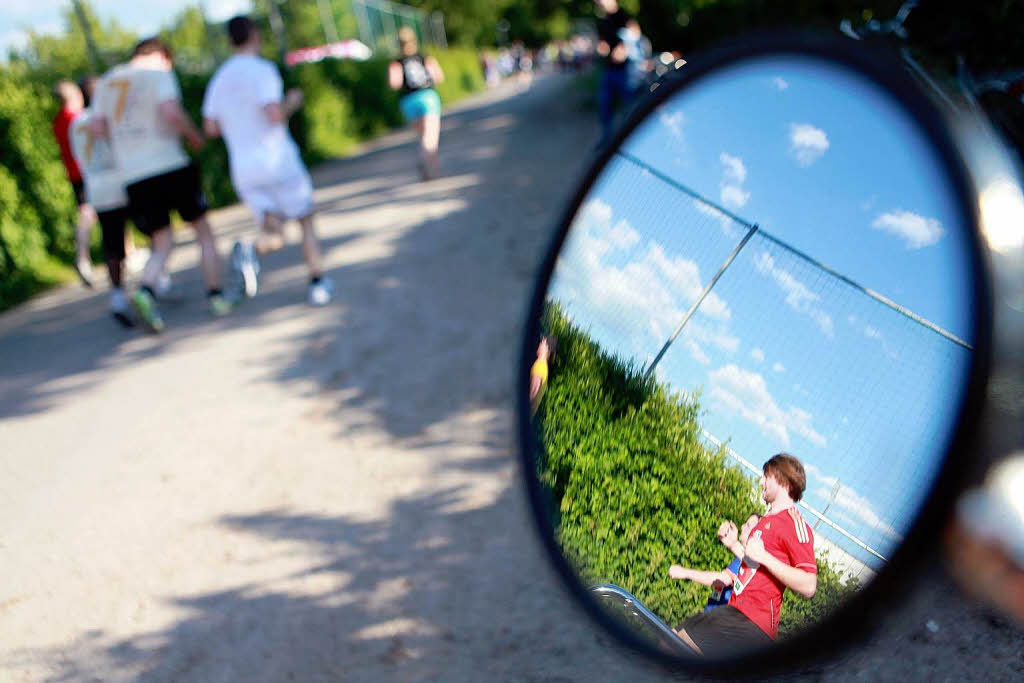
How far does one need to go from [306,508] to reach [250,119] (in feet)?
11.6

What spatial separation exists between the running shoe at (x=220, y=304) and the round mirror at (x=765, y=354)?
558 centimetres

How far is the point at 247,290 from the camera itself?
20.9ft

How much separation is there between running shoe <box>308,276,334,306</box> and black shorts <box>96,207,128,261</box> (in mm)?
1712

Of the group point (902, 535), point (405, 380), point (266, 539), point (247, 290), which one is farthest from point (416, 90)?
point (902, 535)

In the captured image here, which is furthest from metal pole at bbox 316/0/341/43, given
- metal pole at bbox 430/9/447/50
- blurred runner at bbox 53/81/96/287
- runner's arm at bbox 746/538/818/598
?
metal pole at bbox 430/9/447/50

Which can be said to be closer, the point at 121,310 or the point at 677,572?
the point at 677,572

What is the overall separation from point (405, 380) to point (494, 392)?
24.3 inches

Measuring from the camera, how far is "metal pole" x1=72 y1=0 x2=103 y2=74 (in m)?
11.7

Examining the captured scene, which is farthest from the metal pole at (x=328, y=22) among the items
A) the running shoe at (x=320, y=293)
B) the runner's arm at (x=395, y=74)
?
the running shoe at (x=320, y=293)

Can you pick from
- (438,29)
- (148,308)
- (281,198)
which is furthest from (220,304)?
(438,29)

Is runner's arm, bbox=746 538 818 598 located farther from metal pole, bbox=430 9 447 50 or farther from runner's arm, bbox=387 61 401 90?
metal pole, bbox=430 9 447 50

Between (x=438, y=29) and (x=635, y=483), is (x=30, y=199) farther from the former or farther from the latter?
(x=438, y=29)

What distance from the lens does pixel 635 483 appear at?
3.54ft

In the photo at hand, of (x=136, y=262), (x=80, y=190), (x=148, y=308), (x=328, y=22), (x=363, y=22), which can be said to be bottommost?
(x=136, y=262)
